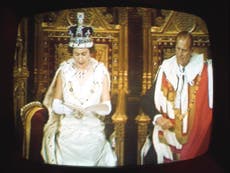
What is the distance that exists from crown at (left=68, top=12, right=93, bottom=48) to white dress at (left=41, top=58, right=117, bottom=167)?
0.05 meters

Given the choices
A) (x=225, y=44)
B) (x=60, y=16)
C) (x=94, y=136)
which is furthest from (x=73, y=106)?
(x=225, y=44)

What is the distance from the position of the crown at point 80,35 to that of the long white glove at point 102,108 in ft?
0.60

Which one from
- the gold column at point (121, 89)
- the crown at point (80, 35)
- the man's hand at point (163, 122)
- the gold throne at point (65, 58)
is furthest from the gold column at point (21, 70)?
the man's hand at point (163, 122)

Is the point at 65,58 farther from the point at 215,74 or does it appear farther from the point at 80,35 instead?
the point at 215,74

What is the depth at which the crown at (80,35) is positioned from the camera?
120 centimetres

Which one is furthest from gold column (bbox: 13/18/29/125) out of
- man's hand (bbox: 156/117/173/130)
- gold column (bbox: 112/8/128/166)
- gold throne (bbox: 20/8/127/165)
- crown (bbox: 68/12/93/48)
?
man's hand (bbox: 156/117/173/130)

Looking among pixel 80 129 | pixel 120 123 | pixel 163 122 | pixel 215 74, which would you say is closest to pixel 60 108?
pixel 80 129

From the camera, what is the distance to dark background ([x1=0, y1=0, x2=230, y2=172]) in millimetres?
1291

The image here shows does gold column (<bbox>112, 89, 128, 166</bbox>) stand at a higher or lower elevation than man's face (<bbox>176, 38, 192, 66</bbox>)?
lower

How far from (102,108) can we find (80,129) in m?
0.09

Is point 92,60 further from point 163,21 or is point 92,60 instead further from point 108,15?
point 163,21

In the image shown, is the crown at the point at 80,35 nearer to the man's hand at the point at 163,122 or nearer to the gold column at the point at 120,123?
the gold column at the point at 120,123

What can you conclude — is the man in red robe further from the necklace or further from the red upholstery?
the red upholstery

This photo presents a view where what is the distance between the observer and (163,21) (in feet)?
3.98
